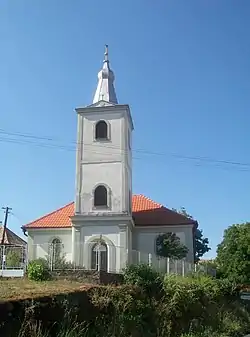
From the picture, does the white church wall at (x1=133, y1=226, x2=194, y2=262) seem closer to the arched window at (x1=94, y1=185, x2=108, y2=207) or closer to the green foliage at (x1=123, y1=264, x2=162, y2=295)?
the arched window at (x1=94, y1=185, x2=108, y2=207)

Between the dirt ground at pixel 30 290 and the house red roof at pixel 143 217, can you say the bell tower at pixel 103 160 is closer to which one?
the house red roof at pixel 143 217

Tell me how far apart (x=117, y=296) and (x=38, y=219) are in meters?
28.4

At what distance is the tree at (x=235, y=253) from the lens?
40531 millimetres

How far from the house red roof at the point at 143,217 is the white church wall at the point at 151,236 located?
416mm

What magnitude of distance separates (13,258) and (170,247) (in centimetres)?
1355

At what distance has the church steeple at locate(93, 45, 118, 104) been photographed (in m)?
39.5

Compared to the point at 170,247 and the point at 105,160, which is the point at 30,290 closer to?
the point at 170,247

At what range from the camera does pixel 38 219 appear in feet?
130

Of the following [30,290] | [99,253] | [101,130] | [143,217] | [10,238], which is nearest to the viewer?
[30,290]

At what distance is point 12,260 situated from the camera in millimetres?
26625

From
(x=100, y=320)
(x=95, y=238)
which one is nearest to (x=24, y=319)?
(x=100, y=320)

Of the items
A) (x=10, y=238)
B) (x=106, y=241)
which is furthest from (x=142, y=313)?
(x=10, y=238)

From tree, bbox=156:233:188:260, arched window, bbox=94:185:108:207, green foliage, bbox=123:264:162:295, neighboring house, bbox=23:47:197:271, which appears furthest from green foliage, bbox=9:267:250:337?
arched window, bbox=94:185:108:207

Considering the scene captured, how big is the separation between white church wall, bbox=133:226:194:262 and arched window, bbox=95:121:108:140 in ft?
27.1
